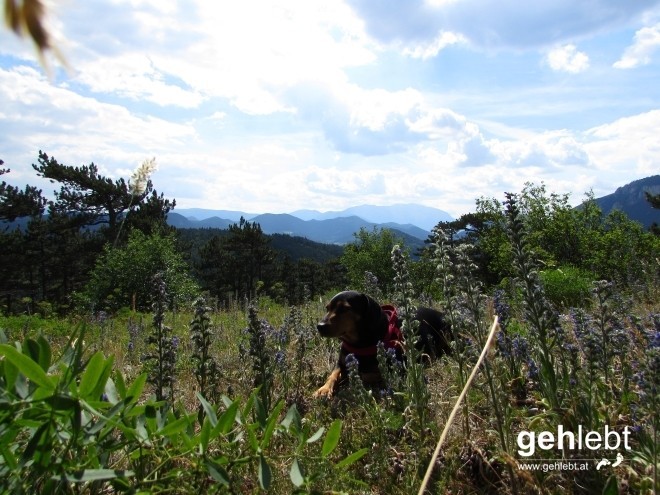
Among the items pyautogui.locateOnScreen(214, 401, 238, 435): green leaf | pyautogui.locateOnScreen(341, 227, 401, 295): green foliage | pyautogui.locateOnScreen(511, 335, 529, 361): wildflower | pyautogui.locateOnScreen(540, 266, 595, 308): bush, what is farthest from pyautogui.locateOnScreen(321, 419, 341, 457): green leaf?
pyautogui.locateOnScreen(341, 227, 401, 295): green foliage

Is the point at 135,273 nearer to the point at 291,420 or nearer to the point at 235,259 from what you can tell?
the point at 291,420

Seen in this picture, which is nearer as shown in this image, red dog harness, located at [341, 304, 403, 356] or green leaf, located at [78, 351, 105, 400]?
green leaf, located at [78, 351, 105, 400]

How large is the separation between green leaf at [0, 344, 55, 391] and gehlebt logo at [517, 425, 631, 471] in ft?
6.63

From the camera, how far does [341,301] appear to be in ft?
17.0

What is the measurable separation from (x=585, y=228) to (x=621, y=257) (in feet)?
33.4

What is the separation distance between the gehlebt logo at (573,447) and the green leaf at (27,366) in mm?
2021

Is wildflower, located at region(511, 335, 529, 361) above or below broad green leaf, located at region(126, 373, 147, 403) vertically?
below

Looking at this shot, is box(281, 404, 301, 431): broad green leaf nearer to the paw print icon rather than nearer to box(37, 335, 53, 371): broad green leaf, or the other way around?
box(37, 335, 53, 371): broad green leaf

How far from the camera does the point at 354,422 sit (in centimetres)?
331

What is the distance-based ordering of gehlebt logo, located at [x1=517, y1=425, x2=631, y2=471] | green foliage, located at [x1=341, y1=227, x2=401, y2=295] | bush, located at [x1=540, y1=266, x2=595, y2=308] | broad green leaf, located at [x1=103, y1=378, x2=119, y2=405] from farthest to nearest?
green foliage, located at [x1=341, y1=227, x2=401, y2=295]
bush, located at [x1=540, y1=266, x2=595, y2=308]
gehlebt logo, located at [x1=517, y1=425, x2=631, y2=471]
broad green leaf, located at [x1=103, y1=378, x2=119, y2=405]

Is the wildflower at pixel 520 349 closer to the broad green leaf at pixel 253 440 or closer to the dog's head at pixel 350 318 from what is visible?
the dog's head at pixel 350 318

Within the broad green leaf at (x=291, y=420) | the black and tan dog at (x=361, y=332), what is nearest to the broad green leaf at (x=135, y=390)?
the broad green leaf at (x=291, y=420)

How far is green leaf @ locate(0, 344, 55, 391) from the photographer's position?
1.13m

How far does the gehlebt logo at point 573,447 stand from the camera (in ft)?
7.07
